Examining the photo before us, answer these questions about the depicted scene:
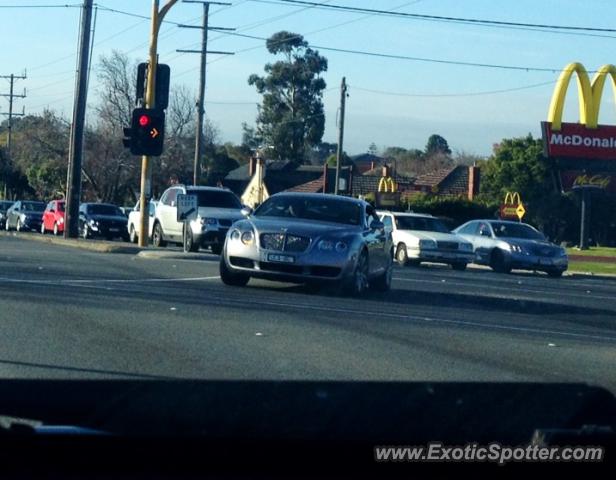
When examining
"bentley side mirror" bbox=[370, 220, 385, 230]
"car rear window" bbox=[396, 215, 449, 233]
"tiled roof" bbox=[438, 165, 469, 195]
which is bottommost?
"bentley side mirror" bbox=[370, 220, 385, 230]

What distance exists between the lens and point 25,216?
51.1 metres

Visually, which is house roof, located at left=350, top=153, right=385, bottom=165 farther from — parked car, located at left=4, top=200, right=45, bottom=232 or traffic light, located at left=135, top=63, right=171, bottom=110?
traffic light, located at left=135, top=63, right=171, bottom=110

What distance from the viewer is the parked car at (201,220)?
90.4 feet

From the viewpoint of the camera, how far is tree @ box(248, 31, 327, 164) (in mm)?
85625

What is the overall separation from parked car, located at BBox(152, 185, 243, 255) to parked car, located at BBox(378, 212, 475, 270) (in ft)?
13.6

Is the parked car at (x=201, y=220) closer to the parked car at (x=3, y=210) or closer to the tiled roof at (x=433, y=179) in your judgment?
the parked car at (x=3, y=210)

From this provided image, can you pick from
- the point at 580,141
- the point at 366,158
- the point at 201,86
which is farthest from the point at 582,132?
the point at 366,158

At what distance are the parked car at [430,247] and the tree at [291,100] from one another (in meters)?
54.3

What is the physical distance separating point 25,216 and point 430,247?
85.2ft

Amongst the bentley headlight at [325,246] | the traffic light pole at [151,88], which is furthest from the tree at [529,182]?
the bentley headlight at [325,246]

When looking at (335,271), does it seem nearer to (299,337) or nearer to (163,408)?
(299,337)

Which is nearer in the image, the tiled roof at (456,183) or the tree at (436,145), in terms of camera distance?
the tiled roof at (456,183)

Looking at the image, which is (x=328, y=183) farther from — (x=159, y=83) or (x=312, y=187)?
(x=159, y=83)

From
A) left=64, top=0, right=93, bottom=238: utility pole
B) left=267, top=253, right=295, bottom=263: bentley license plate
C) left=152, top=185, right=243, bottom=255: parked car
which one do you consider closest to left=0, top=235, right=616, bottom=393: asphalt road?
left=267, top=253, right=295, bottom=263: bentley license plate
